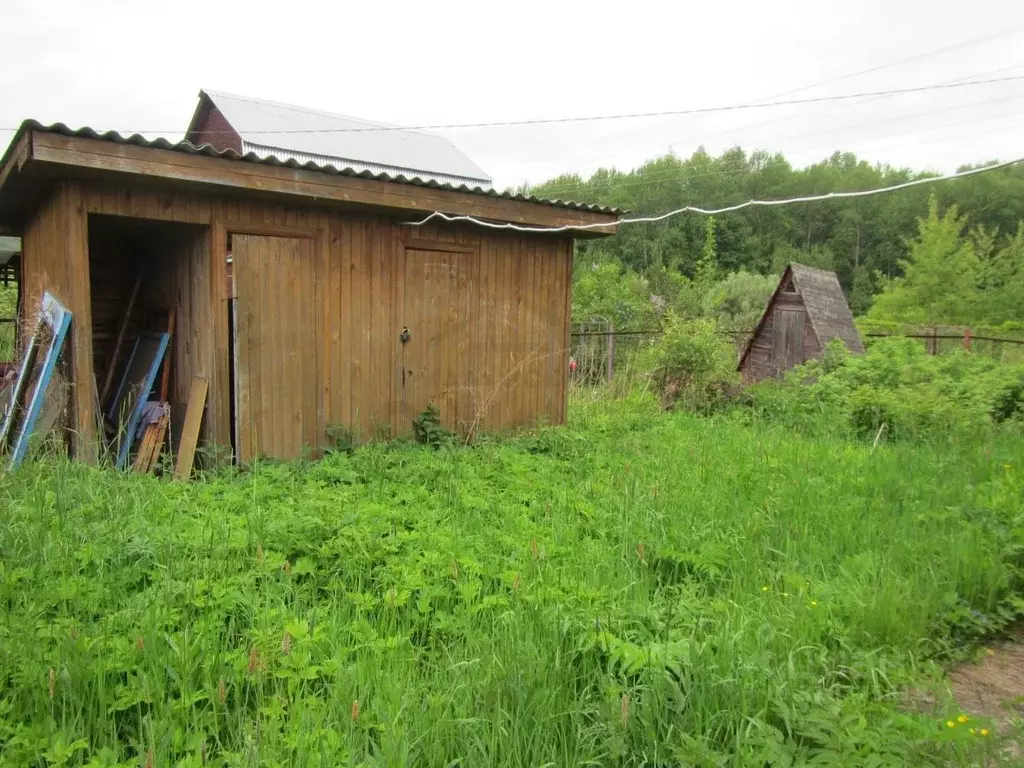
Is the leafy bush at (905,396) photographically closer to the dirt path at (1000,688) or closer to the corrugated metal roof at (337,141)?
the dirt path at (1000,688)

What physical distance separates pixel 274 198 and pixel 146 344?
242 centimetres

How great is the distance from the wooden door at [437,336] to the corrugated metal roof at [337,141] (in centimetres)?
920

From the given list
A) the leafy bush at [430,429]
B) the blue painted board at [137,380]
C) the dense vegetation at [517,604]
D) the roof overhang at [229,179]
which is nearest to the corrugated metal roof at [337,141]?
the roof overhang at [229,179]

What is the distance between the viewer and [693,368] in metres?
9.76

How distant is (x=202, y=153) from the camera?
490cm

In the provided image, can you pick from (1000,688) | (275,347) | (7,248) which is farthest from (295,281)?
(7,248)

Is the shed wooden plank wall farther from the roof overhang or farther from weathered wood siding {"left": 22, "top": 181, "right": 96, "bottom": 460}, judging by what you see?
the roof overhang

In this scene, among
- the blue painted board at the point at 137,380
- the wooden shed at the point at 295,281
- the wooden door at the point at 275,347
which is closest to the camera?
the wooden shed at the point at 295,281

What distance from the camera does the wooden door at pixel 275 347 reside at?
5.61 meters

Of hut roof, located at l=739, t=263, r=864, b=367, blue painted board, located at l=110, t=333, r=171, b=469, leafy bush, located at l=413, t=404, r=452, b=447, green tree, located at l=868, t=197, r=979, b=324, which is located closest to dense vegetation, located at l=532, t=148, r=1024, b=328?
green tree, located at l=868, t=197, r=979, b=324

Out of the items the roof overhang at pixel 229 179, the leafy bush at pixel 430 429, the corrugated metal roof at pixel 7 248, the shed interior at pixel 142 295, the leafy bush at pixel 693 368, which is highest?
the corrugated metal roof at pixel 7 248

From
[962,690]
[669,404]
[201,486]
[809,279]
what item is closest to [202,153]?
[201,486]

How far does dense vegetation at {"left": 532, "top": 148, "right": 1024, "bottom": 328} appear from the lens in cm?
2806

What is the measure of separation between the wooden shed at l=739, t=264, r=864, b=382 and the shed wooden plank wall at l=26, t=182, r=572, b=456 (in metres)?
6.06
